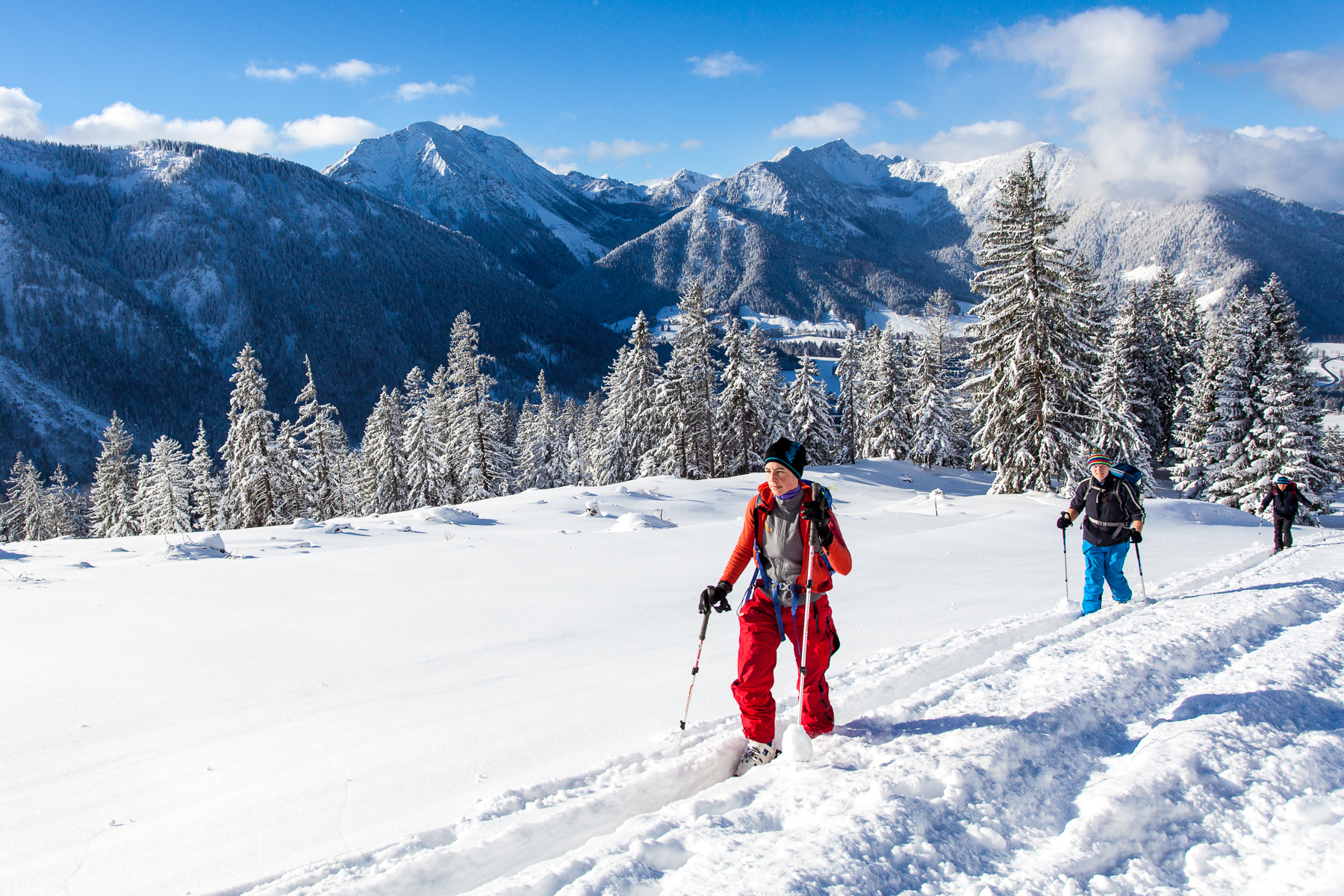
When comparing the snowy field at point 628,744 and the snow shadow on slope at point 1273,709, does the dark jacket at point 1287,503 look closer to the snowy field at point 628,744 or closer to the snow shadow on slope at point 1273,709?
the snowy field at point 628,744

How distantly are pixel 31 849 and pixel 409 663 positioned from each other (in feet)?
10.3

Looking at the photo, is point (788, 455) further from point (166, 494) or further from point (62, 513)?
point (62, 513)

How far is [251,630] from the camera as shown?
23.9ft

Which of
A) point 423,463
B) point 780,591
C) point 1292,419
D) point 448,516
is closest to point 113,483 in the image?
point 423,463

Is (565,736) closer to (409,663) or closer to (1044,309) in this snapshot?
(409,663)

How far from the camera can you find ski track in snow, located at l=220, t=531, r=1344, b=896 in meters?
3.02

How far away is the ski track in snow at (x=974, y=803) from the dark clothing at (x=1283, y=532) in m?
9.84

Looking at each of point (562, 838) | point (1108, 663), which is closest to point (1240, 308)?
point (1108, 663)

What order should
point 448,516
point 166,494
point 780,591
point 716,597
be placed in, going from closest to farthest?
1. point 780,591
2. point 716,597
3. point 448,516
4. point 166,494

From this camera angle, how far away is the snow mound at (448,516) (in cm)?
1681

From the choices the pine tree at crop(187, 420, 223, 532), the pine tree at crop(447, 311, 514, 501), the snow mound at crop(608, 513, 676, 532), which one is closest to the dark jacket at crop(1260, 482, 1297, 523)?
the snow mound at crop(608, 513, 676, 532)

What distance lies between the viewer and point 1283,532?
13.2 metres

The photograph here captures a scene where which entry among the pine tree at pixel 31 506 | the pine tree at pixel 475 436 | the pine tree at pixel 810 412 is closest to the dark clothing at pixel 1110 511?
the pine tree at pixel 475 436

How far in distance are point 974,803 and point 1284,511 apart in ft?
47.1
